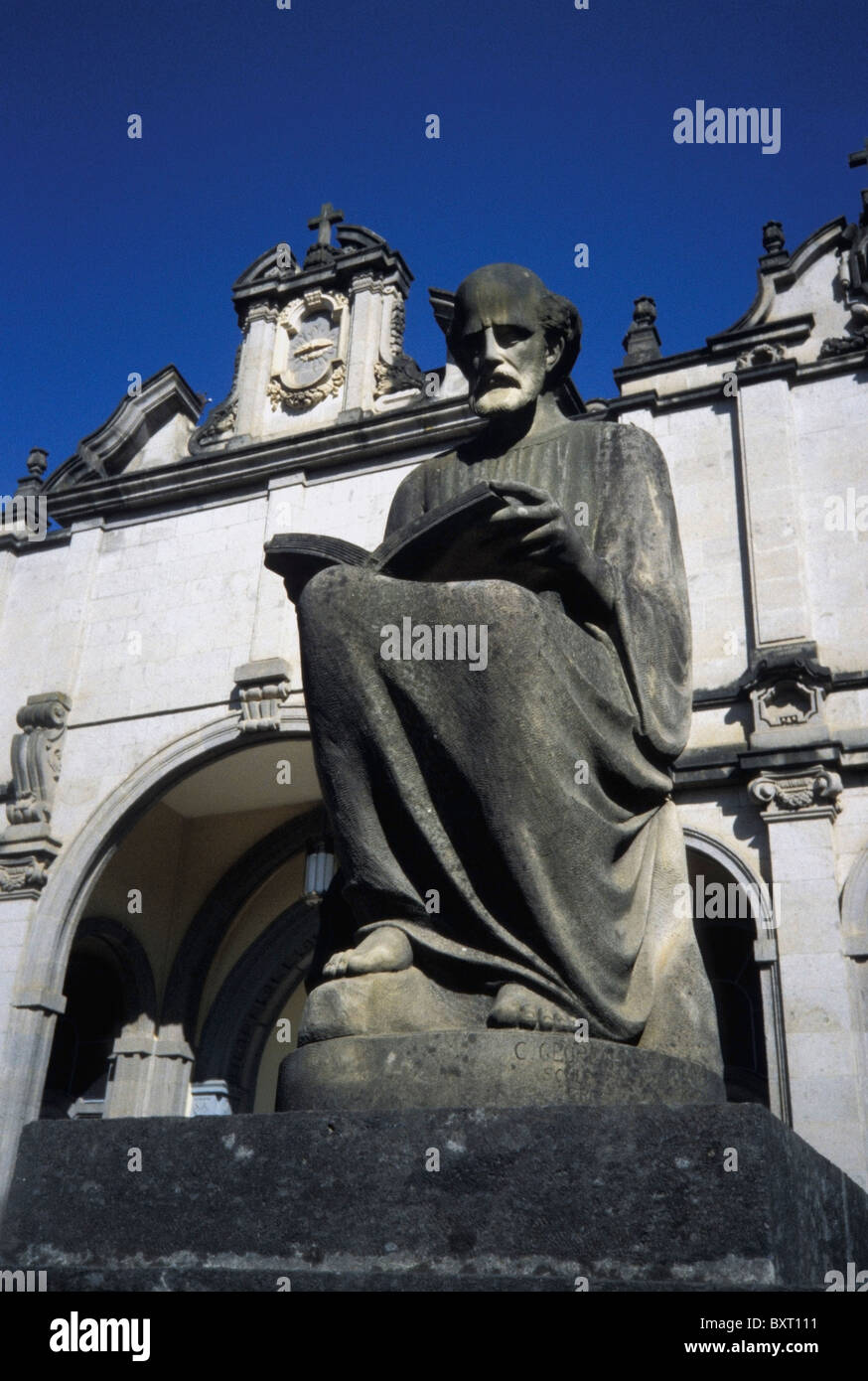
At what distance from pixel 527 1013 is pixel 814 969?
252 inches

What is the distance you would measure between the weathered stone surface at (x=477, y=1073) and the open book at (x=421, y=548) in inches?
37.6

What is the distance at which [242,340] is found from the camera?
13.7 m

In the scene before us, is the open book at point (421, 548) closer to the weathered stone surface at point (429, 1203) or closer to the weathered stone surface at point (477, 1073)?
the weathered stone surface at point (477, 1073)

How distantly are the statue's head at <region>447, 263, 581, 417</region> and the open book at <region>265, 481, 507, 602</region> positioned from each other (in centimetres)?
55

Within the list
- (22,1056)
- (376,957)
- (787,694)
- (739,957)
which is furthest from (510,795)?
(22,1056)

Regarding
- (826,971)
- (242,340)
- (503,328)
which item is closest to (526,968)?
(503,328)

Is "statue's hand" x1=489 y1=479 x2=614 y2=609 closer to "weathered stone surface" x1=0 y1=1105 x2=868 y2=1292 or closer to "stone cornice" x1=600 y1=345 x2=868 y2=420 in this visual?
"weathered stone surface" x1=0 y1=1105 x2=868 y2=1292

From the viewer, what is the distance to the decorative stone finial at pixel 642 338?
1118 cm

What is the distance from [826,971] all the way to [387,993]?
21.0 feet

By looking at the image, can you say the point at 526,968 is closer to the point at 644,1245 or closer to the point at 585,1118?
the point at 585,1118

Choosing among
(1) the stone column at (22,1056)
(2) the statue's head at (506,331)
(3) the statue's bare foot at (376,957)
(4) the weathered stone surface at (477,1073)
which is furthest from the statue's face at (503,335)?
(1) the stone column at (22,1056)

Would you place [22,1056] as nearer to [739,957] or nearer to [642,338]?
[739,957]

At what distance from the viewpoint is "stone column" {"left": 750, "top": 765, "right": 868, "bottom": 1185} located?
7.68m

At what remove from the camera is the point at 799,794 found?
28.8ft
